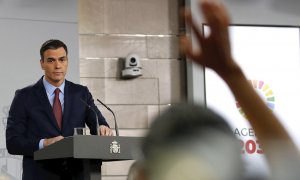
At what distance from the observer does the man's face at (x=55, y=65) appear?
4.22m

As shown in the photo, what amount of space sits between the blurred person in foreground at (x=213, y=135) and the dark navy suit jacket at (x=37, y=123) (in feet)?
10.2

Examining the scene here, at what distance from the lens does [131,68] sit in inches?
285

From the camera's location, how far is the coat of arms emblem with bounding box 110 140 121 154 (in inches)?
137

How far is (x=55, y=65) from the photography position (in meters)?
4.26

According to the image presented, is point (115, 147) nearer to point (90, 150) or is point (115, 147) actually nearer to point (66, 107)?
point (90, 150)

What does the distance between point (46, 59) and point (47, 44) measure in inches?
3.8

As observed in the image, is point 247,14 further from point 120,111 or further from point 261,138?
point 261,138

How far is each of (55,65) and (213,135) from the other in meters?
3.69

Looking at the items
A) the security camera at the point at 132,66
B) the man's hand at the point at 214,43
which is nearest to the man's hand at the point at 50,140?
the man's hand at the point at 214,43

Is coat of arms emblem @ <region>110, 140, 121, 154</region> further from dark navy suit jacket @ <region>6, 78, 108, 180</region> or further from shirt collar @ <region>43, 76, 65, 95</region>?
shirt collar @ <region>43, 76, 65, 95</region>

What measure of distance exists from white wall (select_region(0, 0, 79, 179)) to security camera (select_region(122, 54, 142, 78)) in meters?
0.52

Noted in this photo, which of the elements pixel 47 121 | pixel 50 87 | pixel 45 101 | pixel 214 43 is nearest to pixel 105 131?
pixel 47 121

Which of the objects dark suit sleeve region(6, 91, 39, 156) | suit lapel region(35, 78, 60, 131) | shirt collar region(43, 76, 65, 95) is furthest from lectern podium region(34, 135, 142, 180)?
shirt collar region(43, 76, 65, 95)

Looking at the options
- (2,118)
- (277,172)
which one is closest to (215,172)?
(277,172)
